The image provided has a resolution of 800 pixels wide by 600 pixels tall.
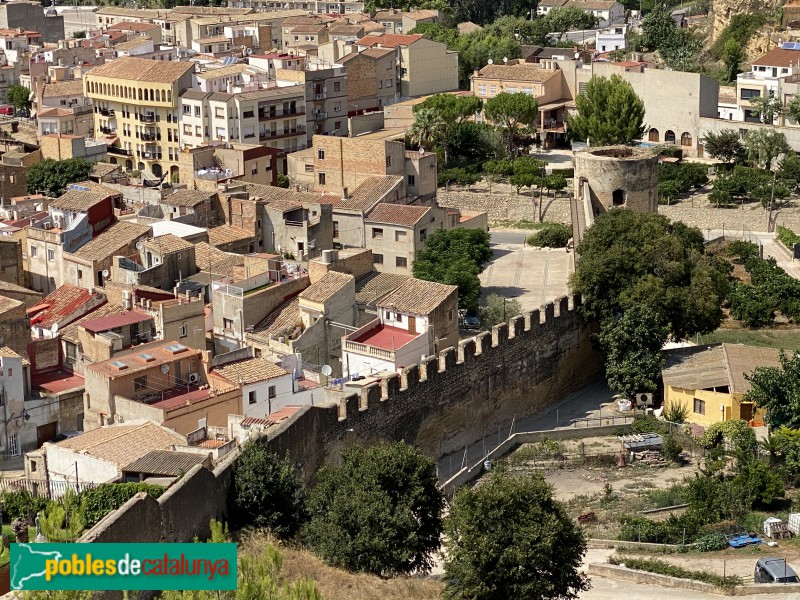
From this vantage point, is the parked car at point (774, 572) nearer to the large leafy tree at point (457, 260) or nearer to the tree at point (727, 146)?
the large leafy tree at point (457, 260)

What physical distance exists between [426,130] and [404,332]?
25357 mm

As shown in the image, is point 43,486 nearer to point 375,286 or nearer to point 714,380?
point 375,286

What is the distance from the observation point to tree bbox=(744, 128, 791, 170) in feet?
186

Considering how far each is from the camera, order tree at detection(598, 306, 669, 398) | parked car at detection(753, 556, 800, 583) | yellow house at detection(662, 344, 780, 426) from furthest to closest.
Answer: tree at detection(598, 306, 669, 398)
yellow house at detection(662, 344, 780, 426)
parked car at detection(753, 556, 800, 583)

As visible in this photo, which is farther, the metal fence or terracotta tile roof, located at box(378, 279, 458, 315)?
terracotta tile roof, located at box(378, 279, 458, 315)

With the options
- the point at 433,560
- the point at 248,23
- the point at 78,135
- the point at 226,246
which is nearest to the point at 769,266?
the point at 226,246

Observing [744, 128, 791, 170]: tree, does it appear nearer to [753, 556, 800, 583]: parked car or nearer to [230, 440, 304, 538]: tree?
[753, 556, 800, 583]: parked car

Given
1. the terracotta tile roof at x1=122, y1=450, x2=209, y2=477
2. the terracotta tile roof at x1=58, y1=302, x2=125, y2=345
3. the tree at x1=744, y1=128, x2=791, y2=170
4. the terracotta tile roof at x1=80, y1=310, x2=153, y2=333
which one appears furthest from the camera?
the tree at x1=744, y1=128, x2=791, y2=170

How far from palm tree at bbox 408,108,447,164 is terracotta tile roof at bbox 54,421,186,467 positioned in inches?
1278

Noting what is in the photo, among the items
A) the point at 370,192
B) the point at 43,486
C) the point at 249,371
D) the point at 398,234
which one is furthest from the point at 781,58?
the point at 43,486

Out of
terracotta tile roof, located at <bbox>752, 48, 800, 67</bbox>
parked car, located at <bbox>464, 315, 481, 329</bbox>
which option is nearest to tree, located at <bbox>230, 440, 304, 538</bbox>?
parked car, located at <bbox>464, 315, 481, 329</bbox>

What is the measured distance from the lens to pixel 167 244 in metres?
39.1

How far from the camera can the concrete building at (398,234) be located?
4512 cm

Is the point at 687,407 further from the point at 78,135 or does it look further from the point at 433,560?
the point at 78,135
